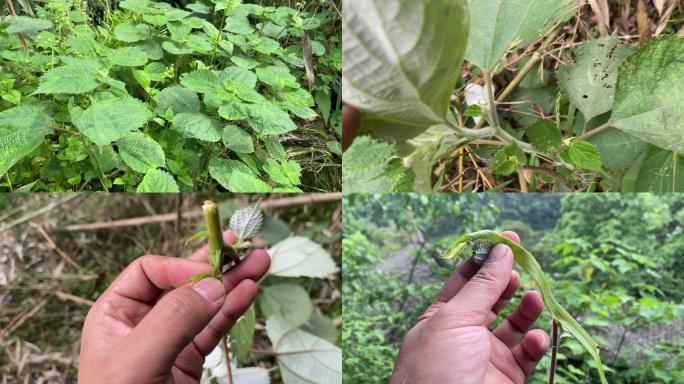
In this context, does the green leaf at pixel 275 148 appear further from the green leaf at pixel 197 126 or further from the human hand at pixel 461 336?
the human hand at pixel 461 336

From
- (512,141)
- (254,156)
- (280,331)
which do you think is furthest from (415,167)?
(280,331)

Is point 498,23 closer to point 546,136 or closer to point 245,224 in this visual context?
point 546,136

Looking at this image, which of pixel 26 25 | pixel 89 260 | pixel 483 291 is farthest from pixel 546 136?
pixel 89 260

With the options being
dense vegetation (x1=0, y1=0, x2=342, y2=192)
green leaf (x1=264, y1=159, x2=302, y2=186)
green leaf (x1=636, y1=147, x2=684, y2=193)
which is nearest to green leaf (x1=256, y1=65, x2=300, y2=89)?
dense vegetation (x1=0, y1=0, x2=342, y2=192)

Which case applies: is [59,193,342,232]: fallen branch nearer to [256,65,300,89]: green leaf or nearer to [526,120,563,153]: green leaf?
[256,65,300,89]: green leaf

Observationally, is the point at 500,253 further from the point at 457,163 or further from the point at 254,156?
the point at 254,156
